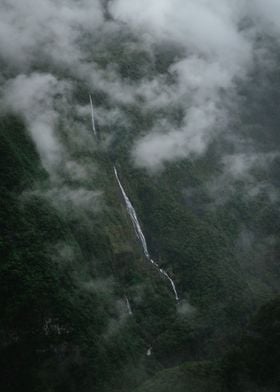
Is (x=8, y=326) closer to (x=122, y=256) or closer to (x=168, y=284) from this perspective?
(x=122, y=256)

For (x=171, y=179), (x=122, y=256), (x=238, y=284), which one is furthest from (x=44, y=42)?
(x=238, y=284)

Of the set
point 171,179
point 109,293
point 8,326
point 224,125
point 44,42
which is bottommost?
point 8,326

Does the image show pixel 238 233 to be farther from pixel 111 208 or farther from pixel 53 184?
pixel 53 184

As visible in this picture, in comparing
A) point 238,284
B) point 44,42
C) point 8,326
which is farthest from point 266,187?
point 8,326

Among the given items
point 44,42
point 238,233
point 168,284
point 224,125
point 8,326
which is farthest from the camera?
point 224,125

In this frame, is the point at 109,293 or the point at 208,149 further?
the point at 208,149

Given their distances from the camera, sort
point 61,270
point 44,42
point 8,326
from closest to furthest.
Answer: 1. point 8,326
2. point 61,270
3. point 44,42

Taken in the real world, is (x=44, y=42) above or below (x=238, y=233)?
above

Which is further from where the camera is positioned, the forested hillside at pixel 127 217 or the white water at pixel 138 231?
the white water at pixel 138 231

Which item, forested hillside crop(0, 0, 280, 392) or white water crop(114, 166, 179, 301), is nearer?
forested hillside crop(0, 0, 280, 392)
